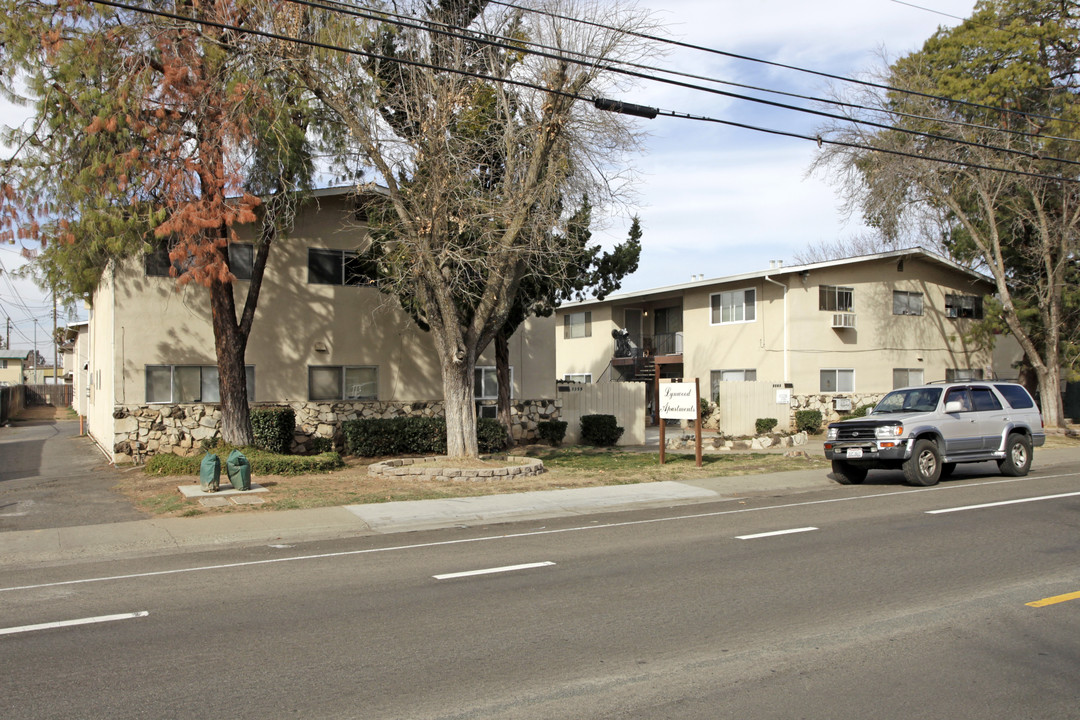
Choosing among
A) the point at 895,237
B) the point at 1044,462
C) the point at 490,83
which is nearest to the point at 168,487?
the point at 490,83

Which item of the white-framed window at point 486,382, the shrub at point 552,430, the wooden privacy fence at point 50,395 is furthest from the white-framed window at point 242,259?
the wooden privacy fence at point 50,395

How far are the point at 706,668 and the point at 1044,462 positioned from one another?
18178 millimetres

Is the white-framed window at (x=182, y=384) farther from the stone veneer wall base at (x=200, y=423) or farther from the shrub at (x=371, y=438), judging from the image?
the shrub at (x=371, y=438)

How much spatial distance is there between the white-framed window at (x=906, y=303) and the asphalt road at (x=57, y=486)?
1094 inches

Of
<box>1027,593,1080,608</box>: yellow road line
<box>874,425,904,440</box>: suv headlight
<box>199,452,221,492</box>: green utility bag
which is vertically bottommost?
<box>1027,593,1080,608</box>: yellow road line

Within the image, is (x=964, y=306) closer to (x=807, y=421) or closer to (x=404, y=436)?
(x=807, y=421)

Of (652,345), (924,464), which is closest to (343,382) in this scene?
(924,464)

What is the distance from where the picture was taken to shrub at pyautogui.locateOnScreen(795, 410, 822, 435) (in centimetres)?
3022

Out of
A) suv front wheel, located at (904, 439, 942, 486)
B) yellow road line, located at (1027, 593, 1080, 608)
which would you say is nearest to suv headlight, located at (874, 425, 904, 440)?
suv front wheel, located at (904, 439, 942, 486)

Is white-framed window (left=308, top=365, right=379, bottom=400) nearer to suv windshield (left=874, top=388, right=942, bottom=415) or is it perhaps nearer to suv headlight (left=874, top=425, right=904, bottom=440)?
suv windshield (left=874, top=388, right=942, bottom=415)

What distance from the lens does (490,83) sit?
60.6 ft

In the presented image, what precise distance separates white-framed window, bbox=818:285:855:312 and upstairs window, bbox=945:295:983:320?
5561 mm

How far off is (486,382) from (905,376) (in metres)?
18.4

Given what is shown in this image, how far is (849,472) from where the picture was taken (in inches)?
659
